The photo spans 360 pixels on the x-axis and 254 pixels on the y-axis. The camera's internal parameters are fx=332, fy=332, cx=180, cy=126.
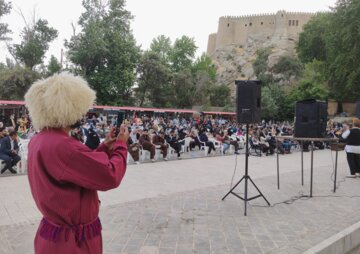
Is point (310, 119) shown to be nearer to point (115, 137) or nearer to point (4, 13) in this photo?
point (115, 137)

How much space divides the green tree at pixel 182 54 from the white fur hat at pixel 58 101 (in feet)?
183

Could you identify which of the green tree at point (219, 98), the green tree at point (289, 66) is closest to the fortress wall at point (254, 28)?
the green tree at point (289, 66)

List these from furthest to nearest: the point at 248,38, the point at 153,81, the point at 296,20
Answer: the point at 248,38 → the point at 296,20 → the point at 153,81

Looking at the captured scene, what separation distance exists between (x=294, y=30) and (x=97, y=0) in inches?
2036

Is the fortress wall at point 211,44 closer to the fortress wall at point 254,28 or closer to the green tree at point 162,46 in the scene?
the fortress wall at point 254,28

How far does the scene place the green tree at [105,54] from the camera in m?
35.5

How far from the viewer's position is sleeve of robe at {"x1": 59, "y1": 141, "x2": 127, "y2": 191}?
180cm

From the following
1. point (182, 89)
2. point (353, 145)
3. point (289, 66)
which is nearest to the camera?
point (353, 145)

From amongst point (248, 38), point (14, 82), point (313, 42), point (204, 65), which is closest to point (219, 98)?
point (204, 65)

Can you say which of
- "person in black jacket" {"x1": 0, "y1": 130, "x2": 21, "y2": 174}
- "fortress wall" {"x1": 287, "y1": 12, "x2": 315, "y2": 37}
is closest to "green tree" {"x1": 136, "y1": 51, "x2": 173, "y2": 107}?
"person in black jacket" {"x1": 0, "y1": 130, "x2": 21, "y2": 174}

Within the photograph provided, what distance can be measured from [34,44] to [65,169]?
38.3 m

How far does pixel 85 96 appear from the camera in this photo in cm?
197

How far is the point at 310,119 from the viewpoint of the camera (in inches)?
283

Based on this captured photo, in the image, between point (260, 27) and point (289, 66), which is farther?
point (260, 27)
